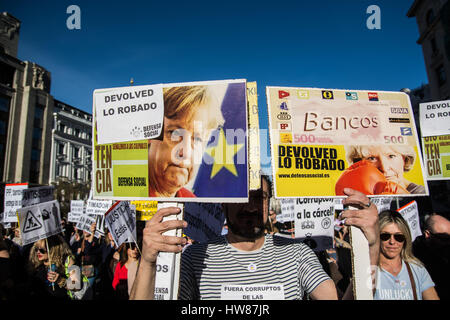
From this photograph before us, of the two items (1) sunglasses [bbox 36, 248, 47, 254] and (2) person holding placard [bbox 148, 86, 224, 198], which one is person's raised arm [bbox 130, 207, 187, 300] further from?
(1) sunglasses [bbox 36, 248, 47, 254]

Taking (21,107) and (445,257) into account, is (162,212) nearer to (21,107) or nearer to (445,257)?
(445,257)

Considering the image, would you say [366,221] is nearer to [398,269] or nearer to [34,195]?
[398,269]

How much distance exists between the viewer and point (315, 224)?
5.01 metres

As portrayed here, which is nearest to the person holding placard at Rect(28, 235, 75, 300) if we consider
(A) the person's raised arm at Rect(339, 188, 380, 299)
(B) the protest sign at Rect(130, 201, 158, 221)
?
(B) the protest sign at Rect(130, 201, 158, 221)

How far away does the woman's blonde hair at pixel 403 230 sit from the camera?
3.02 metres

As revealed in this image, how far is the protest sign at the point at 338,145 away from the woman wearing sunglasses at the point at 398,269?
890mm

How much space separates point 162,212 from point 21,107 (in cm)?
5458

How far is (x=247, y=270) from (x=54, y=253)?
435 centimetres

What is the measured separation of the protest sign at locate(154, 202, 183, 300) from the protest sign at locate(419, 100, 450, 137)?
3380mm

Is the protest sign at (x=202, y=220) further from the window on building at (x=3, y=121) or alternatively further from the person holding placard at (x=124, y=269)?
the window on building at (x=3, y=121)

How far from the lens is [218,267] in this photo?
219 cm

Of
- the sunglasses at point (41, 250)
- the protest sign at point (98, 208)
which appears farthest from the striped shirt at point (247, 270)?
the protest sign at point (98, 208)

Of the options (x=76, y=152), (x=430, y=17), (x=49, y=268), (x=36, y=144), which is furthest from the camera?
(x=76, y=152)

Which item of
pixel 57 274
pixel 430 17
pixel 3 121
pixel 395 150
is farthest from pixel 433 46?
pixel 3 121
